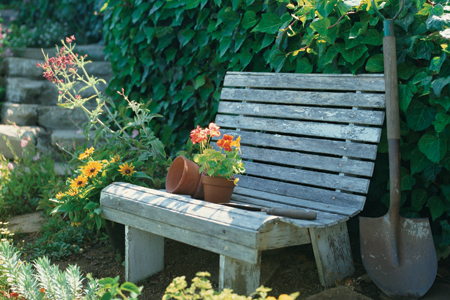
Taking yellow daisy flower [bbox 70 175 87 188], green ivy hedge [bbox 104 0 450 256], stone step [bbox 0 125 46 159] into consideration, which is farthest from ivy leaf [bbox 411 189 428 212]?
stone step [bbox 0 125 46 159]

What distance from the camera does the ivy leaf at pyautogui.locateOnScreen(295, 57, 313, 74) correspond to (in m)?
2.29

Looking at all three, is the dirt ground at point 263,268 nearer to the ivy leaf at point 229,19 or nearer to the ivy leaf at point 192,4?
the ivy leaf at point 229,19

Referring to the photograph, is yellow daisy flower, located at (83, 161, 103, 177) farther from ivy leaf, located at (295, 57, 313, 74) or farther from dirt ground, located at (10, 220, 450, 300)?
ivy leaf, located at (295, 57, 313, 74)

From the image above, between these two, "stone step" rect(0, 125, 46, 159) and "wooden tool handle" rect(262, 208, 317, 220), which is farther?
"stone step" rect(0, 125, 46, 159)

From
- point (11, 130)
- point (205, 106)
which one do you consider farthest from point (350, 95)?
point (11, 130)

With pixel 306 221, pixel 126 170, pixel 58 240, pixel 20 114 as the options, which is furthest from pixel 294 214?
pixel 20 114

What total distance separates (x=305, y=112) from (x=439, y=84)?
0.67 m

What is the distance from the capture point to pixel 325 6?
6.50 feet

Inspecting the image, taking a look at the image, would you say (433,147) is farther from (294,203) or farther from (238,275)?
(238,275)

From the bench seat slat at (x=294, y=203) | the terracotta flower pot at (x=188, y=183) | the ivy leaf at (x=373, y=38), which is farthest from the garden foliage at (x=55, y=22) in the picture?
the ivy leaf at (x=373, y=38)

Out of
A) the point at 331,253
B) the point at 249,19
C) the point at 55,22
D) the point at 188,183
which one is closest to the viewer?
the point at 331,253

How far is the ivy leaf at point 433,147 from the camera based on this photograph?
5.97ft

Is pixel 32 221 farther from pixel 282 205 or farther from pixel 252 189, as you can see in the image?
pixel 282 205

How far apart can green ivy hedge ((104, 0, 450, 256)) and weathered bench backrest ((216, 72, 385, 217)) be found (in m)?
0.13
